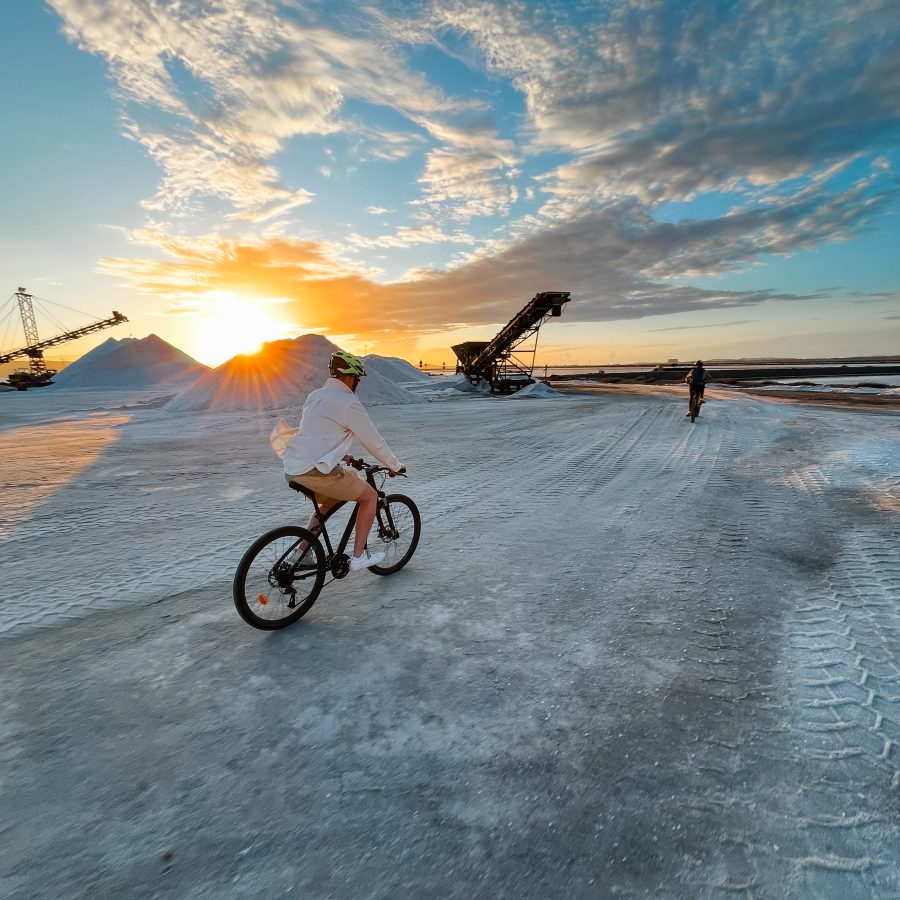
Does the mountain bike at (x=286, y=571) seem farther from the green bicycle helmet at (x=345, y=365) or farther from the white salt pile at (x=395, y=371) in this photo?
the white salt pile at (x=395, y=371)

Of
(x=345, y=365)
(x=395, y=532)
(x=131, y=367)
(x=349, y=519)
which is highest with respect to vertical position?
(x=131, y=367)

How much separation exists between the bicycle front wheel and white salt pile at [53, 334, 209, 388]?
58387 mm

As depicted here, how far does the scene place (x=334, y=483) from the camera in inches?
168

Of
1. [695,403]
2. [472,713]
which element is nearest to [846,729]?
[472,713]

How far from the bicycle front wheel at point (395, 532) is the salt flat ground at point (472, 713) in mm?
188

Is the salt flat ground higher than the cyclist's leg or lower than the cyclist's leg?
lower

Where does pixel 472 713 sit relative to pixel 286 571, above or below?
below

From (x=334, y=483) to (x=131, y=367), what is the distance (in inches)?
2733

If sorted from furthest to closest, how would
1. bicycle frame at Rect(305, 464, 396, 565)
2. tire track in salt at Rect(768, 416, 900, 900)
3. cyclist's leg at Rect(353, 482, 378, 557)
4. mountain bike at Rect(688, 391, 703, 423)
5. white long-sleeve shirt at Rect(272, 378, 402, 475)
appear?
mountain bike at Rect(688, 391, 703, 423)
cyclist's leg at Rect(353, 482, 378, 557)
bicycle frame at Rect(305, 464, 396, 565)
white long-sleeve shirt at Rect(272, 378, 402, 475)
tire track in salt at Rect(768, 416, 900, 900)

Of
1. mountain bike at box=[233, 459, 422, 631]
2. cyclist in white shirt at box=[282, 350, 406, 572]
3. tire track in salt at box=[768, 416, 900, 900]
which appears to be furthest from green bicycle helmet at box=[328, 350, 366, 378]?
tire track in salt at box=[768, 416, 900, 900]

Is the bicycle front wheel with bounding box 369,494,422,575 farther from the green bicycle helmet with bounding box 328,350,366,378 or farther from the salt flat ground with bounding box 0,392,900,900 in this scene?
the green bicycle helmet with bounding box 328,350,366,378

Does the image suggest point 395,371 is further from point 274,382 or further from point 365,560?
point 365,560

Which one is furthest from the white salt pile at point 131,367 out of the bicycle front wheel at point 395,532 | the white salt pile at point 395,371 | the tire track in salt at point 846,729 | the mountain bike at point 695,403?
the tire track in salt at point 846,729

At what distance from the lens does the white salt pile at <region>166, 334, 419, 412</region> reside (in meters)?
23.2
